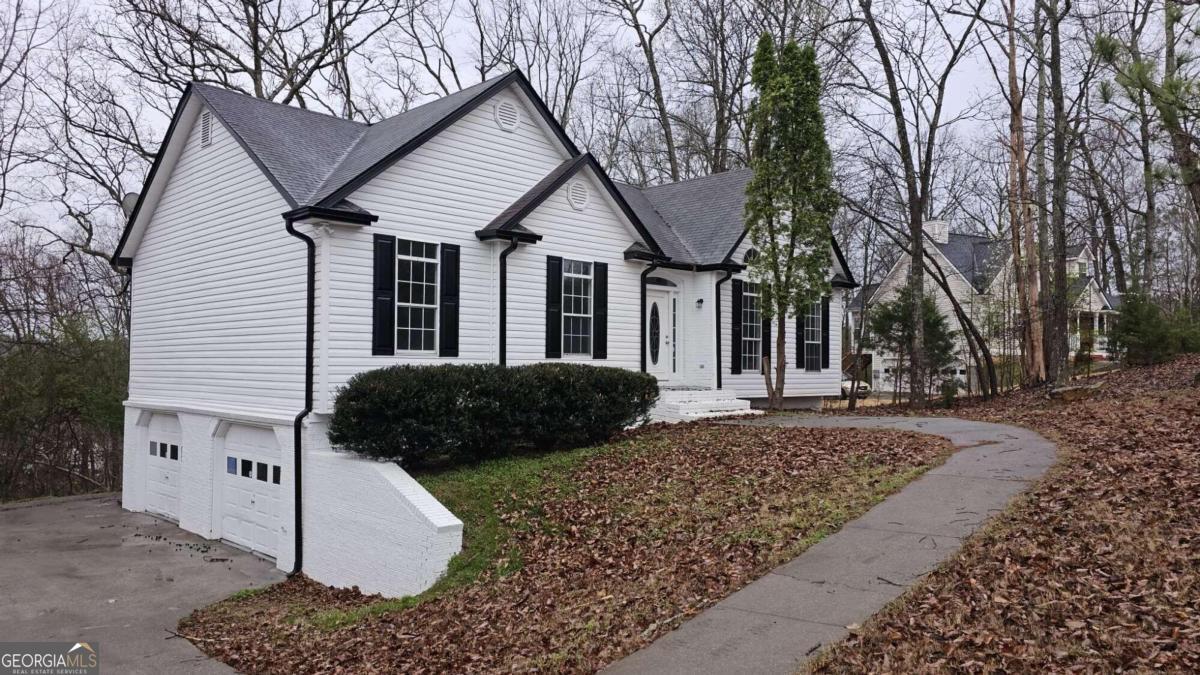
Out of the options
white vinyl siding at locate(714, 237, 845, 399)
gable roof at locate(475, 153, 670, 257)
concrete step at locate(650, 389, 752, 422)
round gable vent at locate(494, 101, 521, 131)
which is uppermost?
round gable vent at locate(494, 101, 521, 131)

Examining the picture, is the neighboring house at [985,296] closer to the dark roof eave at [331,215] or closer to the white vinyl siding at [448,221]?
the white vinyl siding at [448,221]

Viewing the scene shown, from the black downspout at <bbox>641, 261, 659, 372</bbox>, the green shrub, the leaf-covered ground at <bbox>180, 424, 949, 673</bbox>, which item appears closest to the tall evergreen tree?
the black downspout at <bbox>641, 261, 659, 372</bbox>

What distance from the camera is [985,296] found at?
1168 inches

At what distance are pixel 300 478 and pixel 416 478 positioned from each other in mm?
2110

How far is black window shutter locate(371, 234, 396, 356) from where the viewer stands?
12711 millimetres

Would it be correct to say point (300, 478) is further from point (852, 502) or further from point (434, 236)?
point (852, 502)

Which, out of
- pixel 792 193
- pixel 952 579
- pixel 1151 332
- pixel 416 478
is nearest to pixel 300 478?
pixel 416 478

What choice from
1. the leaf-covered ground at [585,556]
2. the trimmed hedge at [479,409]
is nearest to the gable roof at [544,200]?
the trimmed hedge at [479,409]

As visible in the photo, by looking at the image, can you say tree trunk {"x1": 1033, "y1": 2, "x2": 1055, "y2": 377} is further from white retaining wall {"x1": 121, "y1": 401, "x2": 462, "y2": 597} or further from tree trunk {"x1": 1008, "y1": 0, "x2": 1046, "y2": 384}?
white retaining wall {"x1": 121, "y1": 401, "x2": 462, "y2": 597}

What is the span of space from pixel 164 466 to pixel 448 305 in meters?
7.80

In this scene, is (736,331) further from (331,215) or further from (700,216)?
(331,215)

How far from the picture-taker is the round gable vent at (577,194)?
15422mm

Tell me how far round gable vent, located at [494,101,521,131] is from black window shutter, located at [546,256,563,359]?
2521mm

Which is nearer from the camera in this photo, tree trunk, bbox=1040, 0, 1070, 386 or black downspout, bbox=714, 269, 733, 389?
tree trunk, bbox=1040, 0, 1070, 386
